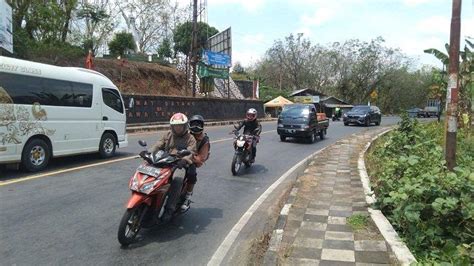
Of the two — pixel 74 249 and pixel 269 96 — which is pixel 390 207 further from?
pixel 269 96

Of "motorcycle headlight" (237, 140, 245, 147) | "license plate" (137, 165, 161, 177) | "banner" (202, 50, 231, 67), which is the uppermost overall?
"banner" (202, 50, 231, 67)

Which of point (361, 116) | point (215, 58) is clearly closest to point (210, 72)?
point (215, 58)

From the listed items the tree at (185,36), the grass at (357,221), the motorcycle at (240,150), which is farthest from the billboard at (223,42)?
the grass at (357,221)

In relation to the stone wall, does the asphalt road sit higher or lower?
lower

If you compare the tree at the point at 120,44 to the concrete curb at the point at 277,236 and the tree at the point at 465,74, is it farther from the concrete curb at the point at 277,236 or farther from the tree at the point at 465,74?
the concrete curb at the point at 277,236

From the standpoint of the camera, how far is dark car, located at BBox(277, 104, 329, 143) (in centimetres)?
1947

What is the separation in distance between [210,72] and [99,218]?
33152 millimetres

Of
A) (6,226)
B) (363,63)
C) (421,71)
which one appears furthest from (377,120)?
(421,71)

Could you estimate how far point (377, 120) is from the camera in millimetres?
36281

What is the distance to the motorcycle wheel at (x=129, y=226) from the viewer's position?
5037mm

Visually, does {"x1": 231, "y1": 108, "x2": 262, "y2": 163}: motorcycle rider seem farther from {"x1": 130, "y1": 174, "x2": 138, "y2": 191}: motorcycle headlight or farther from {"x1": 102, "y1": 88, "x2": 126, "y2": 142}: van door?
{"x1": 130, "y1": 174, "x2": 138, "y2": 191}: motorcycle headlight

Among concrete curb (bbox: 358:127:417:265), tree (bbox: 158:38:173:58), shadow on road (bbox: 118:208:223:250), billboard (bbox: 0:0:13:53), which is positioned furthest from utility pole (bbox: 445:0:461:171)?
tree (bbox: 158:38:173:58)

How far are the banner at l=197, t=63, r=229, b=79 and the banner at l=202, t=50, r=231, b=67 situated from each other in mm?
494

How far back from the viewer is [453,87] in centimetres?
743
